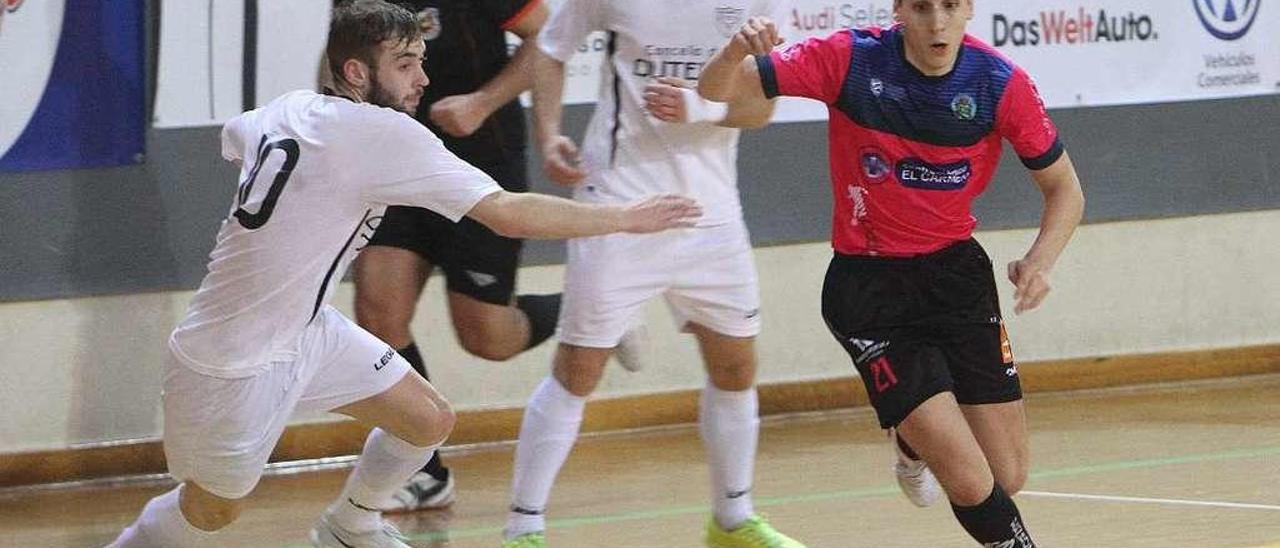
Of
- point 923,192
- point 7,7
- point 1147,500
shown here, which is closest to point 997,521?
point 923,192

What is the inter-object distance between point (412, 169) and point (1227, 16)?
497 cm

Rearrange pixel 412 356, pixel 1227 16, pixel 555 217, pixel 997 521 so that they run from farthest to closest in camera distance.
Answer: pixel 1227 16, pixel 412 356, pixel 997 521, pixel 555 217

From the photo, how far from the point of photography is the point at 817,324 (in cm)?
740

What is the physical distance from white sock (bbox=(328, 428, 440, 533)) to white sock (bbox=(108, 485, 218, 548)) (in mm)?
488

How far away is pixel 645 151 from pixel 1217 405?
3.62m

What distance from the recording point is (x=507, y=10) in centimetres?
524

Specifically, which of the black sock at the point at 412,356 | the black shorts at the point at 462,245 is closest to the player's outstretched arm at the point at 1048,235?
the black shorts at the point at 462,245

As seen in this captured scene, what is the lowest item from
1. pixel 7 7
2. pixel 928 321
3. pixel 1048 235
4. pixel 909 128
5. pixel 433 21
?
pixel 7 7

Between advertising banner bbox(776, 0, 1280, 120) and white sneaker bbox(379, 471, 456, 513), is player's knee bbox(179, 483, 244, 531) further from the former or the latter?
advertising banner bbox(776, 0, 1280, 120)

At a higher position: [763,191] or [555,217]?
[555,217]

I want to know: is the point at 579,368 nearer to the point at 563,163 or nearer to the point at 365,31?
the point at 563,163

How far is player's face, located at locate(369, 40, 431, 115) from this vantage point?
4.05 m

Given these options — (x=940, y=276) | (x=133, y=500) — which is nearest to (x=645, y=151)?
(x=940, y=276)

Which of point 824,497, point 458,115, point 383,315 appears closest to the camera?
point 458,115
